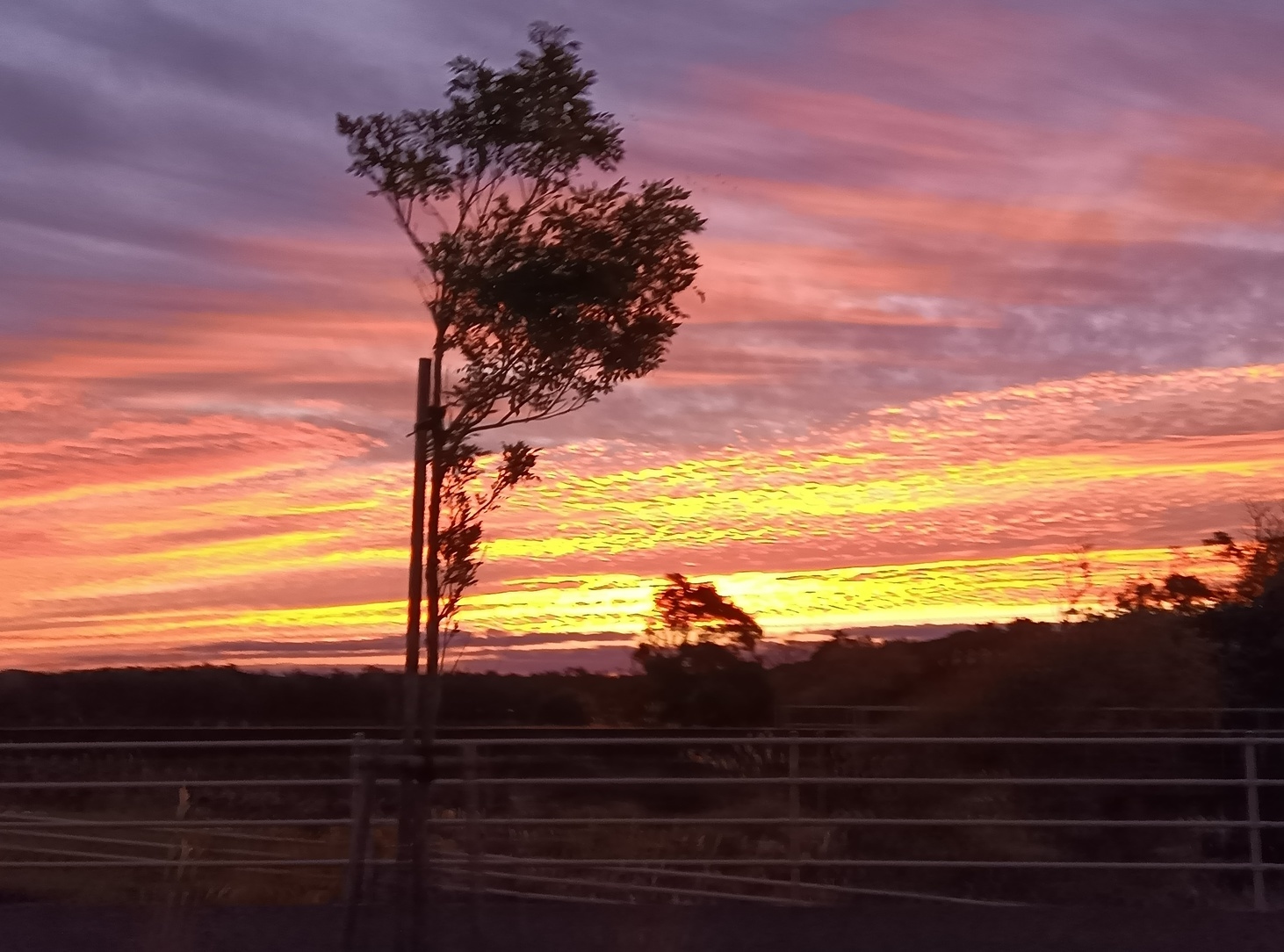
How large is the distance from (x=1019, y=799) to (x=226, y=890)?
11.9 meters

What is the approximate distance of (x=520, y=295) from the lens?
16203 millimetres

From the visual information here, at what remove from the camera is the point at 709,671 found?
2539 cm

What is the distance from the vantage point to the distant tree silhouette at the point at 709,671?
82.2 feet

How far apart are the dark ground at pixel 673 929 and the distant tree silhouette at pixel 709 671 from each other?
51.8 ft

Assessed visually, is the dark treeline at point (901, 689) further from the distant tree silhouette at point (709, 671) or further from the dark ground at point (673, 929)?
the dark ground at point (673, 929)

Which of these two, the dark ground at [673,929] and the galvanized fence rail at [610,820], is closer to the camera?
the dark ground at [673,929]

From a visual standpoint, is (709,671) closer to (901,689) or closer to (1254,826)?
(901,689)

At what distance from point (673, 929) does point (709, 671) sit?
16909 mm

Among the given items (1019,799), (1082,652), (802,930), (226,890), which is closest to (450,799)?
(226,890)

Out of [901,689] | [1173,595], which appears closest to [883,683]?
[901,689]

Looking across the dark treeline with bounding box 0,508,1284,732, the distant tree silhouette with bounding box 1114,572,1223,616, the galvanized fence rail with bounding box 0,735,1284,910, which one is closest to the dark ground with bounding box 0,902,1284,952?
the galvanized fence rail with bounding box 0,735,1284,910

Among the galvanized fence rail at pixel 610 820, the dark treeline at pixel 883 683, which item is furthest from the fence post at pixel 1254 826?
the dark treeline at pixel 883 683

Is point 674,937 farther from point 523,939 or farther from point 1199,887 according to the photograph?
point 1199,887

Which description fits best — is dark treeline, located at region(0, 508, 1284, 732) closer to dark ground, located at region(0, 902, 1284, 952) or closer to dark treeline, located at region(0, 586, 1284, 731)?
dark treeline, located at region(0, 586, 1284, 731)
